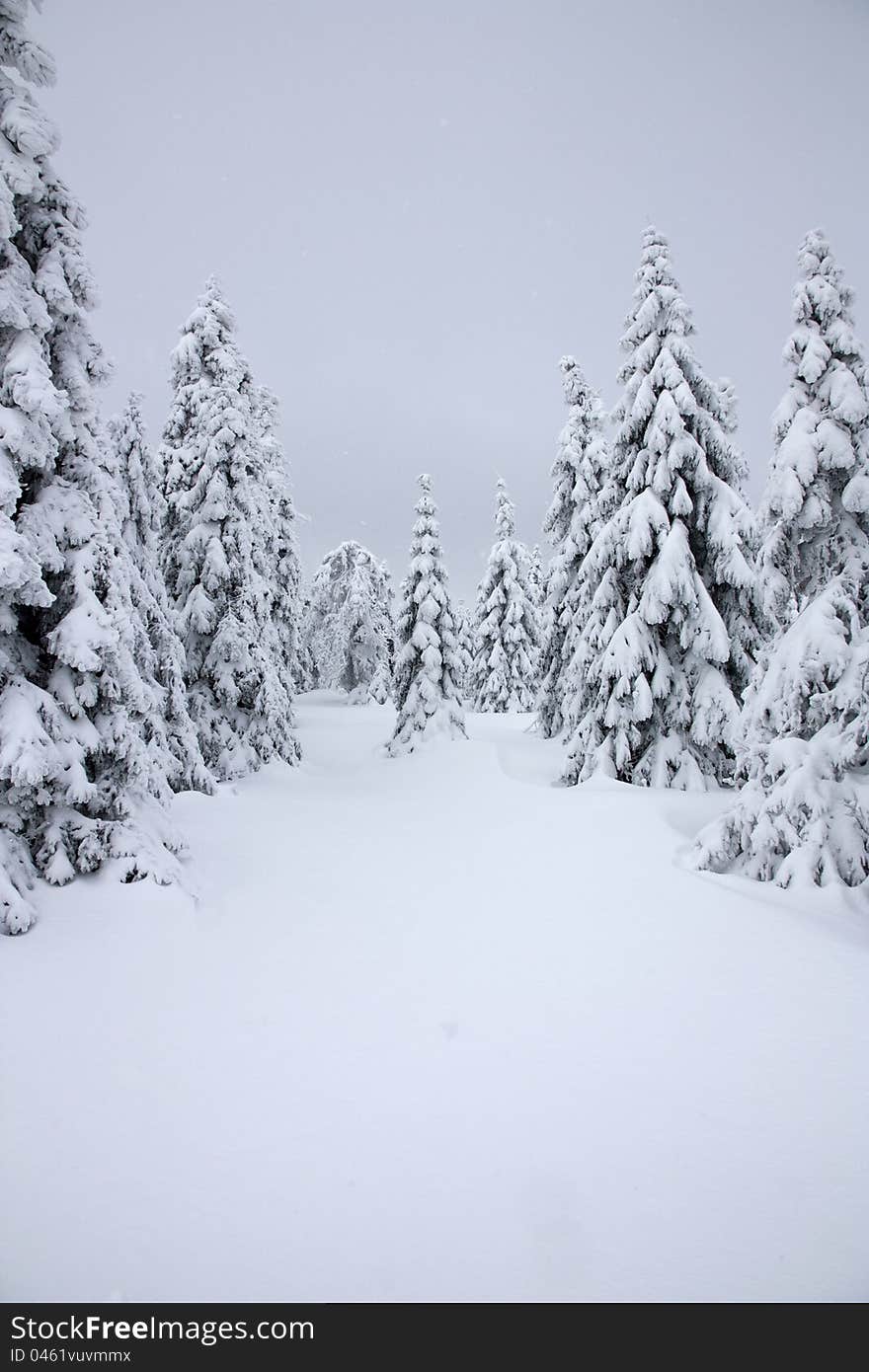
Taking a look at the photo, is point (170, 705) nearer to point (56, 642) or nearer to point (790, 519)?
point (56, 642)

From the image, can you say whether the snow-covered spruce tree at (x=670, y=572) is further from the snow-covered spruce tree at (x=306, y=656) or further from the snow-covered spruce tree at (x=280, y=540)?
the snow-covered spruce tree at (x=306, y=656)

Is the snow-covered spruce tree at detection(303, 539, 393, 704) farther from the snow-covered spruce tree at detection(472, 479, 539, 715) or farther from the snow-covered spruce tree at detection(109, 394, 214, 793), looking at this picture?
the snow-covered spruce tree at detection(109, 394, 214, 793)

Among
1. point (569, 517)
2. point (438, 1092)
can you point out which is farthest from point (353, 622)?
point (438, 1092)

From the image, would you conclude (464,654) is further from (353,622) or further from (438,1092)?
(438,1092)

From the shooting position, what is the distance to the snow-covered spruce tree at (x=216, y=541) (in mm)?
18031

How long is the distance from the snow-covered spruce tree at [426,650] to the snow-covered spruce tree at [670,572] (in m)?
10.2

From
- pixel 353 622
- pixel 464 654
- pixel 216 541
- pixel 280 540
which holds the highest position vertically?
pixel 280 540

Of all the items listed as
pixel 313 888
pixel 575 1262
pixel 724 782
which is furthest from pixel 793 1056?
pixel 724 782

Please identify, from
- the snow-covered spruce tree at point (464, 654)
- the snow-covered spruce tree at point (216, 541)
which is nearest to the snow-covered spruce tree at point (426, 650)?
the snow-covered spruce tree at point (464, 654)

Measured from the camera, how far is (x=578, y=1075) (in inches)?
203

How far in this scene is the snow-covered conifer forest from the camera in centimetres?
377

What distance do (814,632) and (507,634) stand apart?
3003 cm

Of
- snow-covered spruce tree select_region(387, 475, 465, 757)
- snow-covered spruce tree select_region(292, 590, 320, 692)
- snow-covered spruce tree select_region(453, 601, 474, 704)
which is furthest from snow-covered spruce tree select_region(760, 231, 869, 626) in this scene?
snow-covered spruce tree select_region(292, 590, 320, 692)

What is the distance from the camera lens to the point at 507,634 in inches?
1506
